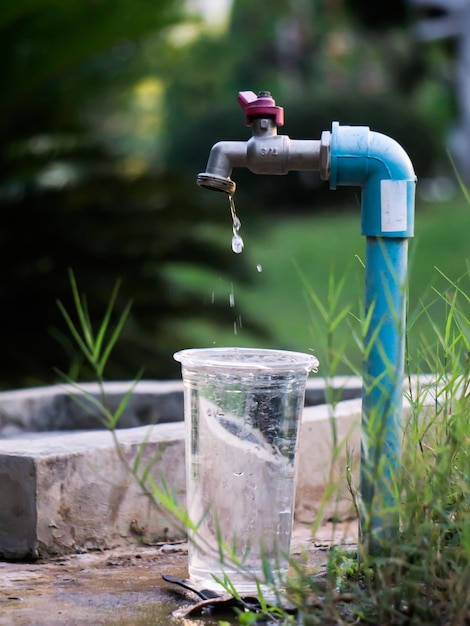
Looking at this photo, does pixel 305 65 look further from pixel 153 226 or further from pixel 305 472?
pixel 305 472

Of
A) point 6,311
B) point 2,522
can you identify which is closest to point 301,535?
point 2,522

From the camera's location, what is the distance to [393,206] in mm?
2125

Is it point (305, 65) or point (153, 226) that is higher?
point (305, 65)

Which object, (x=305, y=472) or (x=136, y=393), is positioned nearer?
(x=305, y=472)

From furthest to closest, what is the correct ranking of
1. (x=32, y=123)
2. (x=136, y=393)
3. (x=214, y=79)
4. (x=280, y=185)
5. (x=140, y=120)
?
(x=140, y=120)
(x=214, y=79)
(x=280, y=185)
(x=32, y=123)
(x=136, y=393)

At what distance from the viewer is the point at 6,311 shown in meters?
5.36

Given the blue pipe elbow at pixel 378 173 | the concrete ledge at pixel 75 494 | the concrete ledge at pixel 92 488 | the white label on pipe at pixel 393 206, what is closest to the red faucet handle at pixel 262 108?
the blue pipe elbow at pixel 378 173

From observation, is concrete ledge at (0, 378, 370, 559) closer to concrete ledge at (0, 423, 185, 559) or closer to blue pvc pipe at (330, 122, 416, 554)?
concrete ledge at (0, 423, 185, 559)

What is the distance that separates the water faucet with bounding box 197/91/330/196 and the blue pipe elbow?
0.04m

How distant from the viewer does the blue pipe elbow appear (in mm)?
2127

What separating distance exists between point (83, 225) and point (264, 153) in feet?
11.1

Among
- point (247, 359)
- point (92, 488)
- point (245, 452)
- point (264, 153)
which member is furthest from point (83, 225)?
point (245, 452)

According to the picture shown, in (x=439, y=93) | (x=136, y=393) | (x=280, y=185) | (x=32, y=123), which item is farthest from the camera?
(x=439, y=93)

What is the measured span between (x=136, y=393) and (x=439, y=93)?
1748cm
